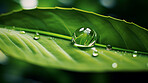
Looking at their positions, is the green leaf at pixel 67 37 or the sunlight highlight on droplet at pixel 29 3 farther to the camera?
the sunlight highlight on droplet at pixel 29 3

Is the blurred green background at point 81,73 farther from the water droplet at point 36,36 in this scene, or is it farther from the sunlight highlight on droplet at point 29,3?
the water droplet at point 36,36

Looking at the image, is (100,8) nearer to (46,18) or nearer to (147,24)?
(147,24)

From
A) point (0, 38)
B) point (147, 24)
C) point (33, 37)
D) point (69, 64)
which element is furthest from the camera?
point (147, 24)

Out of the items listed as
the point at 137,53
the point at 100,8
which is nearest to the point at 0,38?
the point at 137,53

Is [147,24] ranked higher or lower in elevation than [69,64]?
higher

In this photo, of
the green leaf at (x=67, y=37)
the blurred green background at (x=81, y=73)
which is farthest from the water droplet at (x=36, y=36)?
the blurred green background at (x=81, y=73)

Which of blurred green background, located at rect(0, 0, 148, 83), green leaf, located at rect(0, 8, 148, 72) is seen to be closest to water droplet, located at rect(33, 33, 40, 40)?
green leaf, located at rect(0, 8, 148, 72)
